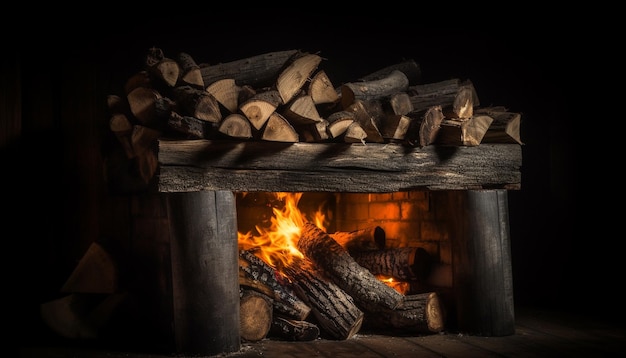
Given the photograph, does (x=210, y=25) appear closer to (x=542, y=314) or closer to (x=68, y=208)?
(x=68, y=208)

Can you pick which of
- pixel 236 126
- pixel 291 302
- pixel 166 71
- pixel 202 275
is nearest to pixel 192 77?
pixel 166 71

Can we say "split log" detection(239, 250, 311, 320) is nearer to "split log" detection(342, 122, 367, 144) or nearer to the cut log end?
the cut log end

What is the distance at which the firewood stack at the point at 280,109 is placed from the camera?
11.7 ft

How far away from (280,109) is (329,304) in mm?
1246

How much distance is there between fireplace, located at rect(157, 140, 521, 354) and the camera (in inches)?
140

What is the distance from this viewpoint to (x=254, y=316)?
12.7 ft

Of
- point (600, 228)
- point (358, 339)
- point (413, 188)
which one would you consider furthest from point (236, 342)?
point (600, 228)

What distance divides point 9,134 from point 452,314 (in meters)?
3.22

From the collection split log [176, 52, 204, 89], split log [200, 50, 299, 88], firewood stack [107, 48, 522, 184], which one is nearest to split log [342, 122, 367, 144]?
firewood stack [107, 48, 522, 184]

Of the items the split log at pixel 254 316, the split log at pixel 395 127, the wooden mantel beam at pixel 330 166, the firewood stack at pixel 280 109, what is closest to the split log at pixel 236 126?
the firewood stack at pixel 280 109

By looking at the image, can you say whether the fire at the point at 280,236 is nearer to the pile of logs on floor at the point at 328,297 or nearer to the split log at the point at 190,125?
the pile of logs on floor at the point at 328,297

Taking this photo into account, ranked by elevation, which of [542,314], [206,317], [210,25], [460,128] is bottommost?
[542,314]

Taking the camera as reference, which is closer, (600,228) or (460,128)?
(460,128)

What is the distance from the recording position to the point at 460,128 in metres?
3.99
